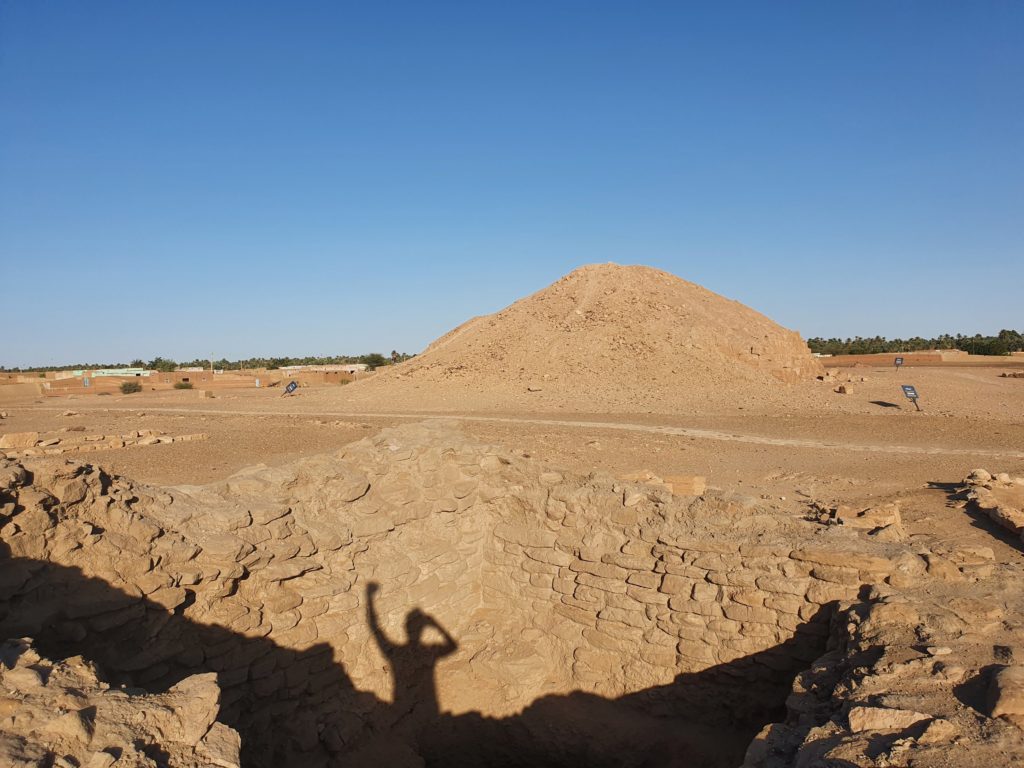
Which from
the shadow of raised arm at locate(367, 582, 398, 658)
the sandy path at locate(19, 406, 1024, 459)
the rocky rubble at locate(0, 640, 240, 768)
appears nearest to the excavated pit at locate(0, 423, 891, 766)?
the shadow of raised arm at locate(367, 582, 398, 658)

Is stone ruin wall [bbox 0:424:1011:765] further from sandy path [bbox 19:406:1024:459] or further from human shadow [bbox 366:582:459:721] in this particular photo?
sandy path [bbox 19:406:1024:459]

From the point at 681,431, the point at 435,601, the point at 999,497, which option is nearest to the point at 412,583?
the point at 435,601

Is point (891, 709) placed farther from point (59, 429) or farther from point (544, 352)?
point (544, 352)

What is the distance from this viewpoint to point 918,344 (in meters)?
77.2

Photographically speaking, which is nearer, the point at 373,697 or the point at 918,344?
the point at 373,697

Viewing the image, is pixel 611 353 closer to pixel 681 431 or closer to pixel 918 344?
pixel 681 431

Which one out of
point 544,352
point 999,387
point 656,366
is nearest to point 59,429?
point 544,352

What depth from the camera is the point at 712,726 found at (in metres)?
5.40

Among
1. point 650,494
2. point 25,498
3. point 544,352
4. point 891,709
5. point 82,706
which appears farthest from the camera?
point 544,352

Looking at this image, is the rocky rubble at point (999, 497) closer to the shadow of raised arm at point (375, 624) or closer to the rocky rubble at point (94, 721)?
the shadow of raised arm at point (375, 624)

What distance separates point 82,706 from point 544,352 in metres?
29.7

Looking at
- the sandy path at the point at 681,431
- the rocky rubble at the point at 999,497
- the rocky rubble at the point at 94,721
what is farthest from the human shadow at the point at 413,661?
the rocky rubble at the point at 999,497

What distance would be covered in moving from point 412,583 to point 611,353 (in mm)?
25920

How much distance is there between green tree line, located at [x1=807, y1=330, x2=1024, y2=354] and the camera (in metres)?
64.3
